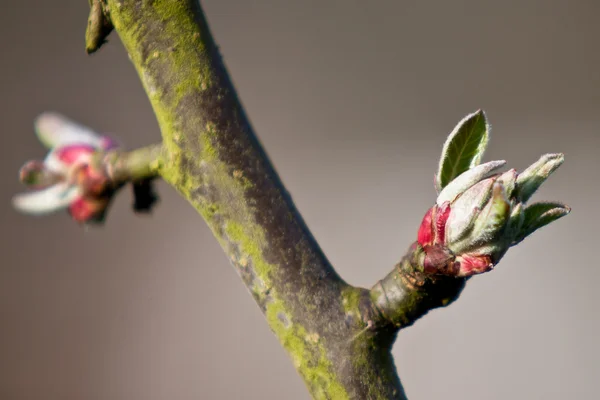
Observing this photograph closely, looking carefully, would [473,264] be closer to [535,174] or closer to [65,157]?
[535,174]

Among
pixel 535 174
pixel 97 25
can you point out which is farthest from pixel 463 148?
pixel 97 25

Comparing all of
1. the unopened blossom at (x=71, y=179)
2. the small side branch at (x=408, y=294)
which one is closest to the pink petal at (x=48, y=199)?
the unopened blossom at (x=71, y=179)

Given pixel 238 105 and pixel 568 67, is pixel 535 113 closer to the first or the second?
pixel 568 67

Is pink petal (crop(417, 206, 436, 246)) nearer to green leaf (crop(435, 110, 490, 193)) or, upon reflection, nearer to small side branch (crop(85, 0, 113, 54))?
green leaf (crop(435, 110, 490, 193))

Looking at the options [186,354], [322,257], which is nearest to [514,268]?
[186,354]

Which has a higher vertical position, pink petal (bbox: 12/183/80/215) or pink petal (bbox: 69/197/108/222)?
pink petal (bbox: 12/183/80/215)

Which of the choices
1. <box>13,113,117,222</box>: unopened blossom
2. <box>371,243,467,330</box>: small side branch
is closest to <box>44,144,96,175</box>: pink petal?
<box>13,113,117,222</box>: unopened blossom

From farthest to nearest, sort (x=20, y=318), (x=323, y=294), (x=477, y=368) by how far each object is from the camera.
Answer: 1. (x=20, y=318)
2. (x=477, y=368)
3. (x=323, y=294)
